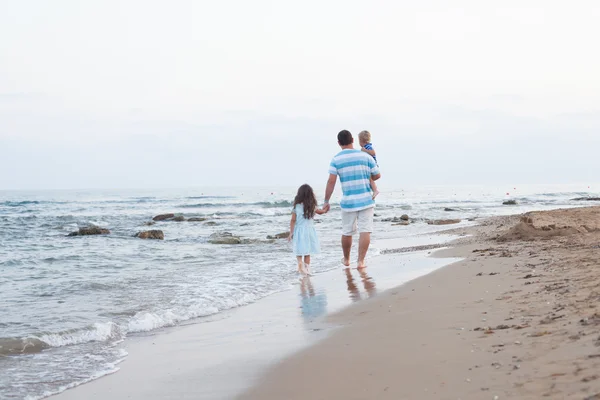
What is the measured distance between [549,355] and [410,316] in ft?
6.39

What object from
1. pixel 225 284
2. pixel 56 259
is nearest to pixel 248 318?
pixel 225 284

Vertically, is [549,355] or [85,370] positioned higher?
[549,355]

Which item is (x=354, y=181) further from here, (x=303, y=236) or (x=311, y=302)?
(x=311, y=302)

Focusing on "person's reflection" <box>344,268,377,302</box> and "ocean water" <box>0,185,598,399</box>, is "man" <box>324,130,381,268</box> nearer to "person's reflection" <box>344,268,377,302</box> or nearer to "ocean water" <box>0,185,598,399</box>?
"person's reflection" <box>344,268,377,302</box>

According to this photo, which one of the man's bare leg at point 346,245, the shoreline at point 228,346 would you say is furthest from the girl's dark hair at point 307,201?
the shoreline at point 228,346

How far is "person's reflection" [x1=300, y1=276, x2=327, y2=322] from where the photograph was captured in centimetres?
598

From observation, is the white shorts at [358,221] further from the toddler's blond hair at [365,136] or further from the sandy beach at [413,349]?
the sandy beach at [413,349]

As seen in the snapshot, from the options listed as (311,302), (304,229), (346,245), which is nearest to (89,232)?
(304,229)

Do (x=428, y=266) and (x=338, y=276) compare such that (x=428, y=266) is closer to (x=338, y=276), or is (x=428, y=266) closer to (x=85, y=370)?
(x=338, y=276)

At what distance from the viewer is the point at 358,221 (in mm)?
9016

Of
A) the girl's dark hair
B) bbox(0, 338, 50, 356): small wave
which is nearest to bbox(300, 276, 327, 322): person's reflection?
the girl's dark hair

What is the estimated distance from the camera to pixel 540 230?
35.3 feet

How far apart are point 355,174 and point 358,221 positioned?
777 mm

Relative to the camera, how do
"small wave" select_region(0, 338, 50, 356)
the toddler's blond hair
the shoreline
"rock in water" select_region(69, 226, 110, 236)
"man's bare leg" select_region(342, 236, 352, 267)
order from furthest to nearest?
"rock in water" select_region(69, 226, 110, 236)
the toddler's blond hair
"man's bare leg" select_region(342, 236, 352, 267)
"small wave" select_region(0, 338, 50, 356)
the shoreline
